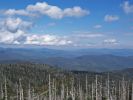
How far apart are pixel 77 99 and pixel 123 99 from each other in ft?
68.9

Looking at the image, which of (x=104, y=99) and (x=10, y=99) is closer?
(x=104, y=99)

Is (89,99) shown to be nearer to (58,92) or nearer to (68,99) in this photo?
(68,99)

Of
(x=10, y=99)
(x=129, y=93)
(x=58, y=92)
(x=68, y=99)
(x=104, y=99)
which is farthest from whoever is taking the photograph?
(x=58, y=92)

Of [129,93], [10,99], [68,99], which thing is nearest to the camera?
[68,99]

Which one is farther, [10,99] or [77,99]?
[10,99]

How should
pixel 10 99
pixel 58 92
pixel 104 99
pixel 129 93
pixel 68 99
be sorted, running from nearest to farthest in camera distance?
pixel 104 99 → pixel 68 99 → pixel 129 93 → pixel 10 99 → pixel 58 92

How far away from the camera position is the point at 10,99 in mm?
176125

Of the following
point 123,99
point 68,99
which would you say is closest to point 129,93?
point 123,99

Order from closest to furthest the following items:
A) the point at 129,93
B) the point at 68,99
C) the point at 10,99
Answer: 1. the point at 68,99
2. the point at 129,93
3. the point at 10,99

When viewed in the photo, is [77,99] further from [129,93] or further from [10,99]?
[10,99]

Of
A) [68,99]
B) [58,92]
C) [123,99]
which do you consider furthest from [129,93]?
[58,92]

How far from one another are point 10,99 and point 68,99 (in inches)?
1794

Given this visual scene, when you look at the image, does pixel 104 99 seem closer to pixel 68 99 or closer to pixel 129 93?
pixel 68 99

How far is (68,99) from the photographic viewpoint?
14400 cm
